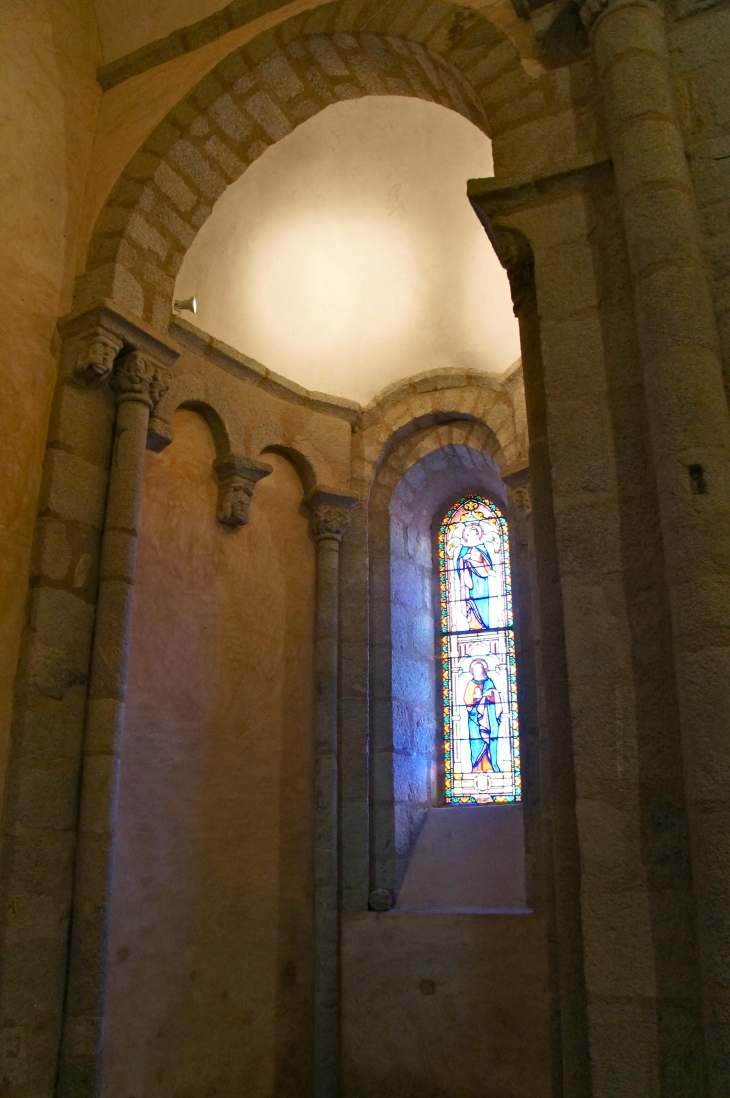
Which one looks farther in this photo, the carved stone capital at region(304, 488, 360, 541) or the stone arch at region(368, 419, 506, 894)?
the carved stone capital at region(304, 488, 360, 541)

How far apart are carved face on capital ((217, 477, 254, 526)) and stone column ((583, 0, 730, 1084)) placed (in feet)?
11.3

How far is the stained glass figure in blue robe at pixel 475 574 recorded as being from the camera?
724 cm

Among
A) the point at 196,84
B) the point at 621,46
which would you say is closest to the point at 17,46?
the point at 196,84

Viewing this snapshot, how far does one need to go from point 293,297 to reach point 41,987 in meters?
5.11

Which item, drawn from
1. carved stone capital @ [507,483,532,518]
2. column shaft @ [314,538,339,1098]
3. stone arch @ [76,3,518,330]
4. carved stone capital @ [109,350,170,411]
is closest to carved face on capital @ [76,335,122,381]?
carved stone capital @ [109,350,170,411]

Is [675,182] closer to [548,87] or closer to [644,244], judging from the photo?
[644,244]

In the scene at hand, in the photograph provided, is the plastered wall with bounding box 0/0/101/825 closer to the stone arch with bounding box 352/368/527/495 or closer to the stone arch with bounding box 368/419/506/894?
the stone arch with bounding box 352/368/527/495

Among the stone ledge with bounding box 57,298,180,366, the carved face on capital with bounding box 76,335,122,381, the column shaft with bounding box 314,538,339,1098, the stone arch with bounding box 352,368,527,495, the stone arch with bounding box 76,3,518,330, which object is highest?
the stone arch with bounding box 76,3,518,330

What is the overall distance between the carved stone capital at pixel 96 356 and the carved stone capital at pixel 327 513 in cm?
224

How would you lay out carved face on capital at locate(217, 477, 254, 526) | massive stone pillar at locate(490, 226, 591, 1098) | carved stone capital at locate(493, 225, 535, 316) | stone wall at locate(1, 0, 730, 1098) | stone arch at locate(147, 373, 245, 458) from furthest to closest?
carved face on capital at locate(217, 477, 254, 526), stone arch at locate(147, 373, 245, 458), carved stone capital at locate(493, 225, 535, 316), massive stone pillar at locate(490, 226, 591, 1098), stone wall at locate(1, 0, 730, 1098)

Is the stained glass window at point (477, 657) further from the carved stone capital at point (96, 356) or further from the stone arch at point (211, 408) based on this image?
the carved stone capital at point (96, 356)

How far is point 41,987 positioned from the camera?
3775 millimetres

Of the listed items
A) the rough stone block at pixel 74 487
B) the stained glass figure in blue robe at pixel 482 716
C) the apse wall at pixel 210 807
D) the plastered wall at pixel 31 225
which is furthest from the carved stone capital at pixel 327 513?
the plastered wall at pixel 31 225

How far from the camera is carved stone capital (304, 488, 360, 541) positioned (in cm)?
657
